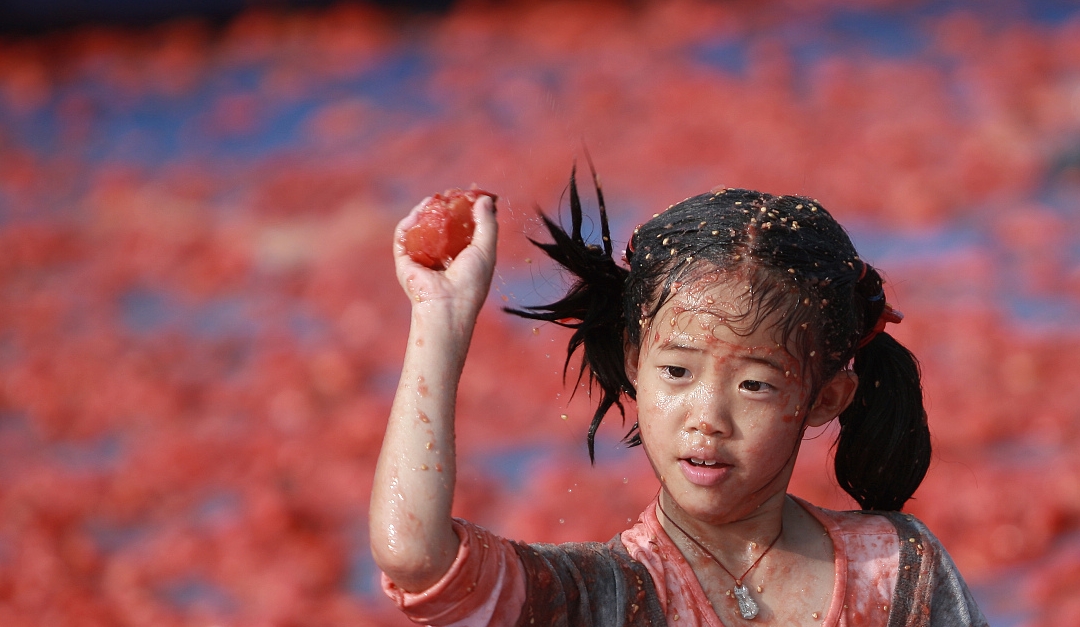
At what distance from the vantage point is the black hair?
1.80 meters

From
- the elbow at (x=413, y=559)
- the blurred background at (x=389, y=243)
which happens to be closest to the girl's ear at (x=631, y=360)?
the elbow at (x=413, y=559)

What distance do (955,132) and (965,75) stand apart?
2.15 ft

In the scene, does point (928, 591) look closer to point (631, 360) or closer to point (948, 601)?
point (948, 601)

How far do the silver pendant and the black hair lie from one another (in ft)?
1.11

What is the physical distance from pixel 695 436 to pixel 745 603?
1.05 ft

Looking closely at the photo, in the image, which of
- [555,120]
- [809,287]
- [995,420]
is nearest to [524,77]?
[555,120]

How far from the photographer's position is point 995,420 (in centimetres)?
551

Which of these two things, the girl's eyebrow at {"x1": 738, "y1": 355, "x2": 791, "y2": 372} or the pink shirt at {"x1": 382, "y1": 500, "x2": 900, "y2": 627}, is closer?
the pink shirt at {"x1": 382, "y1": 500, "x2": 900, "y2": 627}

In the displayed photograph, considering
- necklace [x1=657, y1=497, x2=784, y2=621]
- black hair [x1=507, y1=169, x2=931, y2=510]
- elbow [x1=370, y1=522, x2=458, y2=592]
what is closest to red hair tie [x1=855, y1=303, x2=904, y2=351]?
black hair [x1=507, y1=169, x2=931, y2=510]

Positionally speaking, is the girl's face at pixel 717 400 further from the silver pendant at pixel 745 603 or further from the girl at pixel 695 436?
the silver pendant at pixel 745 603

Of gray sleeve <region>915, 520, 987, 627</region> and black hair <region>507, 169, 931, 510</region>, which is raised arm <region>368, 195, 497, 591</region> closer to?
black hair <region>507, 169, 931, 510</region>

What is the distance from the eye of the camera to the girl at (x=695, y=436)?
1597 mm

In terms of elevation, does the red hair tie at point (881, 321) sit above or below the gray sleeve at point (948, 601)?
above

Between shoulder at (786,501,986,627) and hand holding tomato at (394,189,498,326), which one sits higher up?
hand holding tomato at (394,189,498,326)
